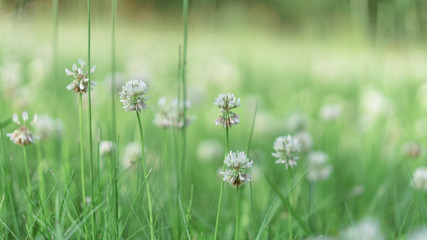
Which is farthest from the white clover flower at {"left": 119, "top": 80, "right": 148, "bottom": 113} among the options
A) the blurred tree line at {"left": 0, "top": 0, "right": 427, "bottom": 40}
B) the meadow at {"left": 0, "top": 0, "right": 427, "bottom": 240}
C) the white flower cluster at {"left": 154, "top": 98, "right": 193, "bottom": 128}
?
the blurred tree line at {"left": 0, "top": 0, "right": 427, "bottom": 40}

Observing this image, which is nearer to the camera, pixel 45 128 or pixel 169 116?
pixel 169 116

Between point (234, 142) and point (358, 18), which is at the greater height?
point (358, 18)

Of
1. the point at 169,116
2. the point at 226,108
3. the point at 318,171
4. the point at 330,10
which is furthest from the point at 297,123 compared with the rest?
the point at 330,10

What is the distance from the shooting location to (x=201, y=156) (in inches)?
68.0

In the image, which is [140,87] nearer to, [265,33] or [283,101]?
[283,101]

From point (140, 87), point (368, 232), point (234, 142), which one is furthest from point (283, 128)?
point (140, 87)

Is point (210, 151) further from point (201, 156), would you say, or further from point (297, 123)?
point (297, 123)

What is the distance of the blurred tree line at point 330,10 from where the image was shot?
2.02m

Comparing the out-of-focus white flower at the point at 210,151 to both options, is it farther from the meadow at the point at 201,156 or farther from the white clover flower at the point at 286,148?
the white clover flower at the point at 286,148

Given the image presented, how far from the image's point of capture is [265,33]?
7.89m

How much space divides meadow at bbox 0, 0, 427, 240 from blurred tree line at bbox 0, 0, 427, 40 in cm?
10

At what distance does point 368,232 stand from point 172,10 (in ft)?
24.3

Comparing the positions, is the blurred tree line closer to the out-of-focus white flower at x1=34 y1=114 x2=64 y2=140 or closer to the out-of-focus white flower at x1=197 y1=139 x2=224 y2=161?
the out-of-focus white flower at x1=34 y1=114 x2=64 y2=140

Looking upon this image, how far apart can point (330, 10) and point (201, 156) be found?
37.3 ft
